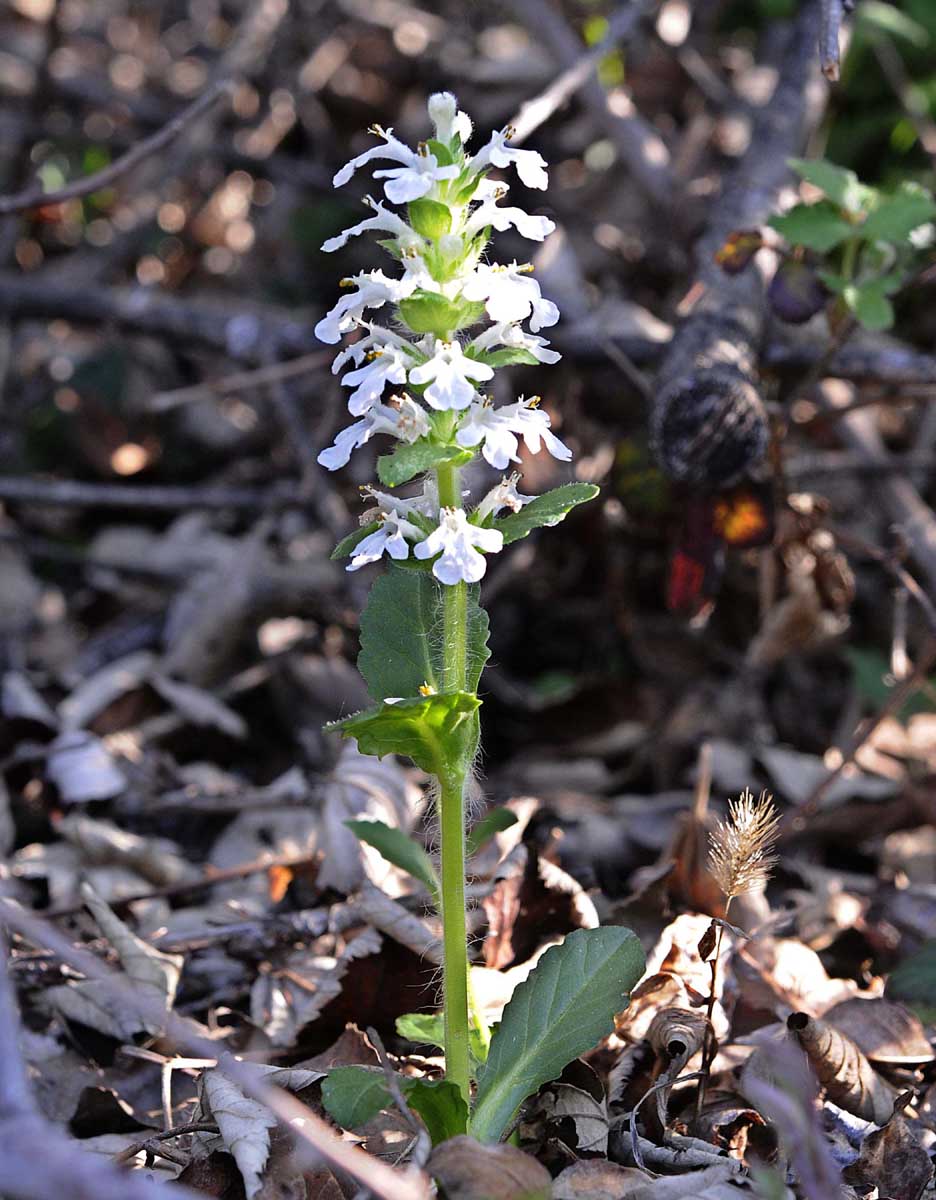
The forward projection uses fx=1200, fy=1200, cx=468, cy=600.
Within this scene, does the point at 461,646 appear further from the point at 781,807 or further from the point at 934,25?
the point at 934,25

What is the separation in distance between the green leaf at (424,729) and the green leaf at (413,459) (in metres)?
0.29

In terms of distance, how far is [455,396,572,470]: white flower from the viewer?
1.64 m

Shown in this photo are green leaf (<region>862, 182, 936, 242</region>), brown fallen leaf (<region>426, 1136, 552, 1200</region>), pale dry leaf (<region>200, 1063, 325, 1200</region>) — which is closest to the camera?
brown fallen leaf (<region>426, 1136, 552, 1200</region>)

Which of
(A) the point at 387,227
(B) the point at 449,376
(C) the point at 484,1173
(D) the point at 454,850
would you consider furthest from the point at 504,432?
(C) the point at 484,1173

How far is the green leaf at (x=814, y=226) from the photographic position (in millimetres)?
2682

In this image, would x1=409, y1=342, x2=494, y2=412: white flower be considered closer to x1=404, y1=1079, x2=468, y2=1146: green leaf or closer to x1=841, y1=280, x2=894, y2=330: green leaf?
x1=404, y1=1079, x2=468, y2=1146: green leaf

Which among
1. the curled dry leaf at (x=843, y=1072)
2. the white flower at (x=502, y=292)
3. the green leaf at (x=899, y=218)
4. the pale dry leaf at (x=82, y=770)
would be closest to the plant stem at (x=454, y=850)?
the white flower at (x=502, y=292)

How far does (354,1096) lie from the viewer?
1.69 meters

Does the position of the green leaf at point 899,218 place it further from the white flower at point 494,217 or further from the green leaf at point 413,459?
the green leaf at point 413,459

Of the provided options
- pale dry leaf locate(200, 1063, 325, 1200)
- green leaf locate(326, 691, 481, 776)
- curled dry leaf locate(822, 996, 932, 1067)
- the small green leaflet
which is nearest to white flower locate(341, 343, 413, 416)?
green leaf locate(326, 691, 481, 776)

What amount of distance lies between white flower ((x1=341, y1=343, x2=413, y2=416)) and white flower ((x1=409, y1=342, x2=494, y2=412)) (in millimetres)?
37

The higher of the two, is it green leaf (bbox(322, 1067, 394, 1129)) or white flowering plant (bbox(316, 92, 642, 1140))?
white flowering plant (bbox(316, 92, 642, 1140))

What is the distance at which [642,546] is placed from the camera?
3.78m

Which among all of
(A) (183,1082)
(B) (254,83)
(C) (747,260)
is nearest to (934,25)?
(C) (747,260)
